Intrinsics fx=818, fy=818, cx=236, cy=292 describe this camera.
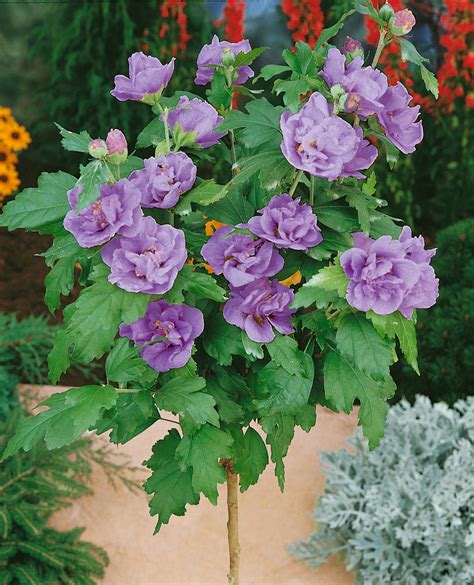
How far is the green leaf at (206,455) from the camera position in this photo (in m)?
1.05

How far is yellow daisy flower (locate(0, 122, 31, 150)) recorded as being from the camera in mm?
3660

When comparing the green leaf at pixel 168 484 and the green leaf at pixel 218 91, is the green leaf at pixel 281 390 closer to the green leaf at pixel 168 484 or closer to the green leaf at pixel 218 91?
the green leaf at pixel 168 484

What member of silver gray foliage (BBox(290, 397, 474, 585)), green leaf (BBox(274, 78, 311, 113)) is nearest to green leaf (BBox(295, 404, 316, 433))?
green leaf (BBox(274, 78, 311, 113))

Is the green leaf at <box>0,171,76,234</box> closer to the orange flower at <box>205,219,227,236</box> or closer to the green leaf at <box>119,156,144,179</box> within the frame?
the green leaf at <box>119,156,144,179</box>

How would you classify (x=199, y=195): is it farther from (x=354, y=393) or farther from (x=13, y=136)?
(x=13, y=136)

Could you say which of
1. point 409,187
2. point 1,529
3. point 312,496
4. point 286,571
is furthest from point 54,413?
point 409,187

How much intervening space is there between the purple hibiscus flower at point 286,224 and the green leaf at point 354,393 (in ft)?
0.56

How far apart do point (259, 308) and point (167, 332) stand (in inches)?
4.6

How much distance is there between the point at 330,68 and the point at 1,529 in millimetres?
1635

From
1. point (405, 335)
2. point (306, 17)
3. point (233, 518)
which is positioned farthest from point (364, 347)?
point (306, 17)

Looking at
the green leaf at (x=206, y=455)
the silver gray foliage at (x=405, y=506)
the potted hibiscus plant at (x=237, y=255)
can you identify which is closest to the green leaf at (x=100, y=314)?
the potted hibiscus plant at (x=237, y=255)

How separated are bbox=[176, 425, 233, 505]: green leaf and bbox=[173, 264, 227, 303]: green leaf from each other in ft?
0.70

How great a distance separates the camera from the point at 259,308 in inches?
39.9

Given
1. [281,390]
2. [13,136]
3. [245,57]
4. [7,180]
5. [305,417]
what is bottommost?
[7,180]
